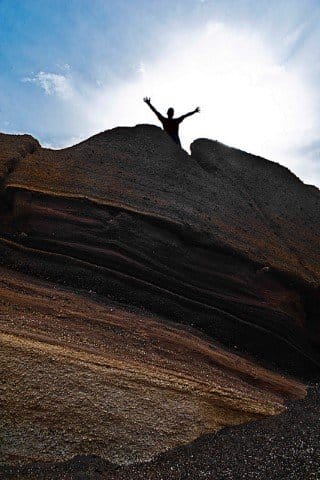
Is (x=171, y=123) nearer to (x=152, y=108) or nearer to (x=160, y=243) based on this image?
(x=152, y=108)

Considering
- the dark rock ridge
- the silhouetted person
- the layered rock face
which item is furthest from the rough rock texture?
the silhouetted person

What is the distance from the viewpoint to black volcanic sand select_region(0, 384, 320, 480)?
20.0ft

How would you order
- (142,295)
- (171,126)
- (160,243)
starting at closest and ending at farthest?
(142,295)
(160,243)
(171,126)

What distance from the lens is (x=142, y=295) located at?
9648 millimetres

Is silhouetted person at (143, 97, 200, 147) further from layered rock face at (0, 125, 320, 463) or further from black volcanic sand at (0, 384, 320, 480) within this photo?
black volcanic sand at (0, 384, 320, 480)

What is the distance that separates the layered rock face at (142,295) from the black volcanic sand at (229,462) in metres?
0.19

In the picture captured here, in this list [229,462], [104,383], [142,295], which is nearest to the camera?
[229,462]

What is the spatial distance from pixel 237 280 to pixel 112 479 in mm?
5693

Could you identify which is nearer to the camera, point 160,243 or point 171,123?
point 160,243

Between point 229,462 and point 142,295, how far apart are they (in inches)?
158

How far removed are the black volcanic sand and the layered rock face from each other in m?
0.19

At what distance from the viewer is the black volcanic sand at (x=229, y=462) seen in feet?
20.0

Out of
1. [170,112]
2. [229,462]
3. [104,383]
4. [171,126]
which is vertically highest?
[170,112]

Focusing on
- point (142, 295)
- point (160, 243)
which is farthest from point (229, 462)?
point (160, 243)
